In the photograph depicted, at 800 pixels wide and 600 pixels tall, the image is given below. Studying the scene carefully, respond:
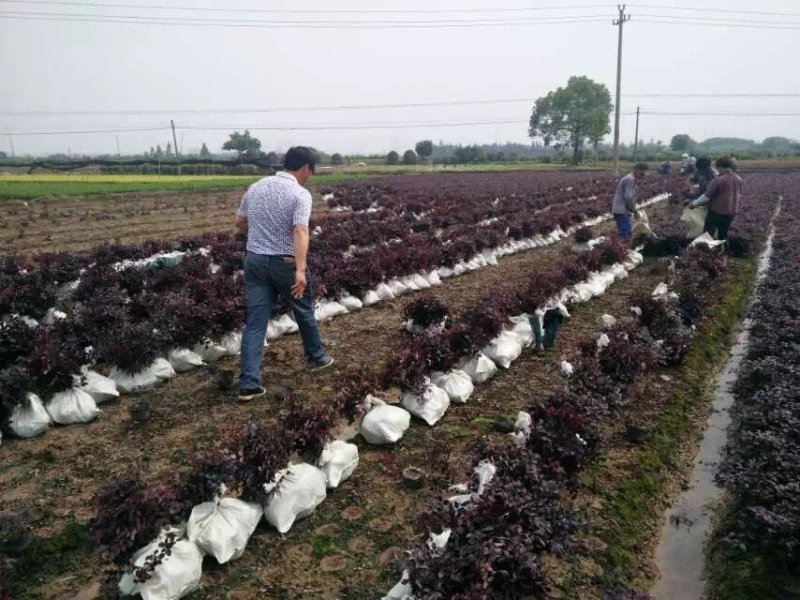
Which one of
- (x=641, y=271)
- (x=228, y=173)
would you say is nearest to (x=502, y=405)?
(x=641, y=271)

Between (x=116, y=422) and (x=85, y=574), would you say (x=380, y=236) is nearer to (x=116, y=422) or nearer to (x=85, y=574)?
(x=116, y=422)

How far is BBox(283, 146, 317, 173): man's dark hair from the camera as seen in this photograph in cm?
513

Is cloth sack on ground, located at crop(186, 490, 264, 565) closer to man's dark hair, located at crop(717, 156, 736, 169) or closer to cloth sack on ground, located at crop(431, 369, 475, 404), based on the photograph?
cloth sack on ground, located at crop(431, 369, 475, 404)

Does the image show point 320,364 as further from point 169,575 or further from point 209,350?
point 169,575

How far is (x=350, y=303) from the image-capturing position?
8.48 meters

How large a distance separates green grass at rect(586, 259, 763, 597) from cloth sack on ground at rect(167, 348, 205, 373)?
4.15 metres

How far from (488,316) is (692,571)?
321cm

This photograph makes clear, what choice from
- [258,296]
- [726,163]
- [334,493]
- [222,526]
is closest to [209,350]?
[258,296]

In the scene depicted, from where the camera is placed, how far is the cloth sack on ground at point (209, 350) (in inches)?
253

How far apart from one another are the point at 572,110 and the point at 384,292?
3700 inches

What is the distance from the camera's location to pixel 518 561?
2766 mm

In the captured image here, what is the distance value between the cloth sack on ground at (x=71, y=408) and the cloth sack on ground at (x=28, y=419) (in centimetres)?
13

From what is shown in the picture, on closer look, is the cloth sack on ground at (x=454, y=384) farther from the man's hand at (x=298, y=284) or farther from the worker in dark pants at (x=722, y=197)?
the worker in dark pants at (x=722, y=197)

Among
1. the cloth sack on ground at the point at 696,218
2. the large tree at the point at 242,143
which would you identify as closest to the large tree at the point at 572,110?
the large tree at the point at 242,143
